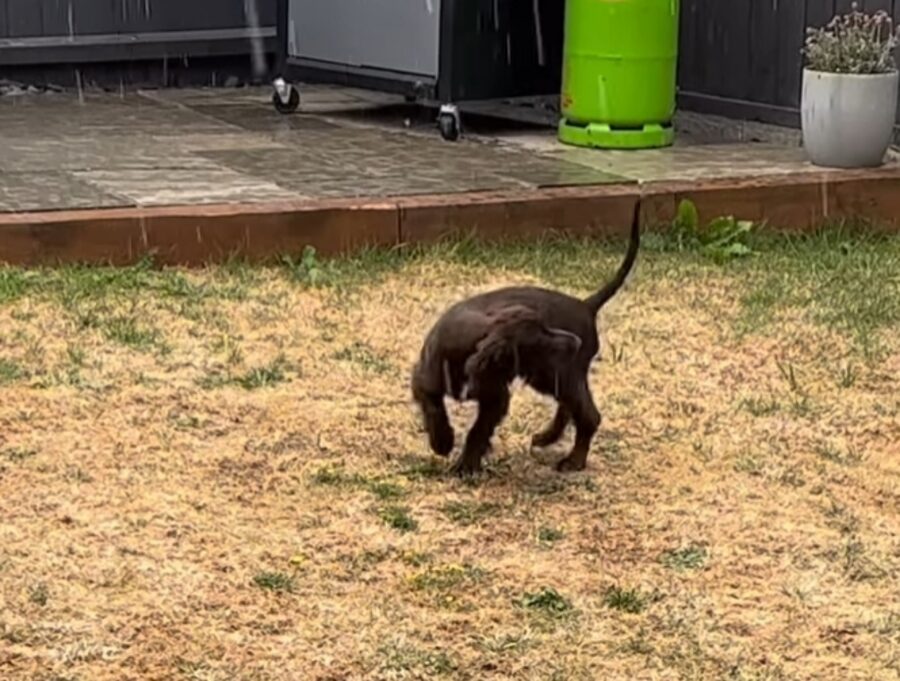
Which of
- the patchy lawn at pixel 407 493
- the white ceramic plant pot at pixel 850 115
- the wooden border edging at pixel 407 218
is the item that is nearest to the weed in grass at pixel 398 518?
the patchy lawn at pixel 407 493

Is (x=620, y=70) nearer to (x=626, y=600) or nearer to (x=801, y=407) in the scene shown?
(x=801, y=407)

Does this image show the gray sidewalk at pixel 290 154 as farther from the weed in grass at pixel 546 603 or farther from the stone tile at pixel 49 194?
the weed in grass at pixel 546 603

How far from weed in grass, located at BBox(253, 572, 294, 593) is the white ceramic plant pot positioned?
446cm

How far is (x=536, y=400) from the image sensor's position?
500cm

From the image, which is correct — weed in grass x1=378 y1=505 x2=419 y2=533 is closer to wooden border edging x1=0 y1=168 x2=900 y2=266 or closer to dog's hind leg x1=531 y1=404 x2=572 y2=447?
dog's hind leg x1=531 y1=404 x2=572 y2=447

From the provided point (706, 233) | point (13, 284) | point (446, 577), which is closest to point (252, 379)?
point (13, 284)

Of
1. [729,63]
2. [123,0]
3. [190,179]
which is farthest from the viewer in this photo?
[123,0]

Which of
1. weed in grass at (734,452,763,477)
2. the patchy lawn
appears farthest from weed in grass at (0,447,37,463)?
weed in grass at (734,452,763,477)

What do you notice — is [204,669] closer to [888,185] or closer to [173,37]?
[888,185]

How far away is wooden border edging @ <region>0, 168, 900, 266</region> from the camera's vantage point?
20.7 feet

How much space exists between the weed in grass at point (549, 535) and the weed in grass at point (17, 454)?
4.06 feet

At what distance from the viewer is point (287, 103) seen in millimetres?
9203

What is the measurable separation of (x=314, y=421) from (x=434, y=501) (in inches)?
26.0

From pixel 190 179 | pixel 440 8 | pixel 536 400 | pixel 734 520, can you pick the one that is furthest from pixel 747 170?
pixel 734 520
